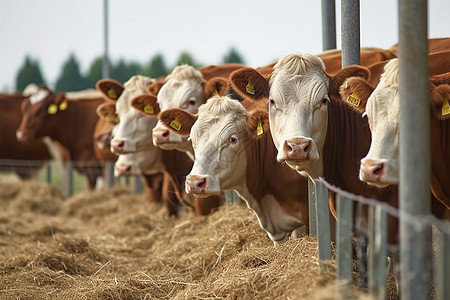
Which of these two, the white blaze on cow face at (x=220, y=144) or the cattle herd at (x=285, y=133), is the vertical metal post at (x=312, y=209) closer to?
the cattle herd at (x=285, y=133)

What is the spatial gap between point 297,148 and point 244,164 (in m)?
1.27

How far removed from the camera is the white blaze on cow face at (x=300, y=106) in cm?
541

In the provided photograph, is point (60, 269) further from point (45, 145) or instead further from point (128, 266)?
point (45, 145)

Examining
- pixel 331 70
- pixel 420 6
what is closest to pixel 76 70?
pixel 331 70

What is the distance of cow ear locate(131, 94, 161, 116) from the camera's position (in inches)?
322

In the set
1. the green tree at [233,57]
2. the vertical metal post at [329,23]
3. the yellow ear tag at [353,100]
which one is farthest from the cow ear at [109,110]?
the green tree at [233,57]

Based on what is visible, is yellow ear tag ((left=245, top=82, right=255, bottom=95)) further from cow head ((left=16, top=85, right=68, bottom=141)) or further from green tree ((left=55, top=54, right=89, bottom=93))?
green tree ((left=55, top=54, right=89, bottom=93))

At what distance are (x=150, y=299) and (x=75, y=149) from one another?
976 cm

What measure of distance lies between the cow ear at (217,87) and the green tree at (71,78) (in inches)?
1622

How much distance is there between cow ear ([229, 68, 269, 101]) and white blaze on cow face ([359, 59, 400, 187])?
116cm

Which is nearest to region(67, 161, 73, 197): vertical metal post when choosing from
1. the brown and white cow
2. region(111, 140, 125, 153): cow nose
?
region(111, 140, 125, 153): cow nose

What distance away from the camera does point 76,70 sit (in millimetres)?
50594

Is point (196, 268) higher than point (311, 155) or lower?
lower

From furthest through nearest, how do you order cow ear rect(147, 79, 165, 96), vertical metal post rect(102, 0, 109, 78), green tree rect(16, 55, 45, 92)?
green tree rect(16, 55, 45, 92) → vertical metal post rect(102, 0, 109, 78) → cow ear rect(147, 79, 165, 96)
